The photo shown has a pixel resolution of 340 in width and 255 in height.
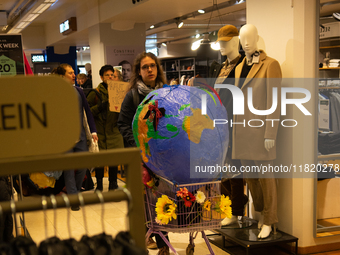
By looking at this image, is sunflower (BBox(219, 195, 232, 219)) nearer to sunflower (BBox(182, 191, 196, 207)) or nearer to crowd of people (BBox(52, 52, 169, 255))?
sunflower (BBox(182, 191, 196, 207))

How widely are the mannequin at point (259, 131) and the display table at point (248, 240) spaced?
9cm

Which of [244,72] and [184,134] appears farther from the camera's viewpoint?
[244,72]

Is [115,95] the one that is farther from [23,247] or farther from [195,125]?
[23,247]

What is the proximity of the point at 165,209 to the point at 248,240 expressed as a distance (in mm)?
1112

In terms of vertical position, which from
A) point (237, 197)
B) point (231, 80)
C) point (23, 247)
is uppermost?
point (231, 80)

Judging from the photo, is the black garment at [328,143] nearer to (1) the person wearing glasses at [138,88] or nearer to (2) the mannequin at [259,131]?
(2) the mannequin at [259,131]

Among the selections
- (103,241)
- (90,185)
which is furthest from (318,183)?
(90,185)

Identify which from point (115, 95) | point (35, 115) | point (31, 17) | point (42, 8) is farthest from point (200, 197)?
point (31, 17)

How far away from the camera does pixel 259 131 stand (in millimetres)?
3174

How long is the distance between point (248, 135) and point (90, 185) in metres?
3.34

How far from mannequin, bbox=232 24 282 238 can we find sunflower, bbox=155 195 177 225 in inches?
42.5

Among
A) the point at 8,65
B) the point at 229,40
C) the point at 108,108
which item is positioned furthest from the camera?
Answer: the point at 108,108

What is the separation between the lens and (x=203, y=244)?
360cm

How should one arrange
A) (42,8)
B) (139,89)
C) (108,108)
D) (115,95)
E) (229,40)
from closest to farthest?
(139,89) < (229,40) < (115,95) < (108,108) < (42,8)
